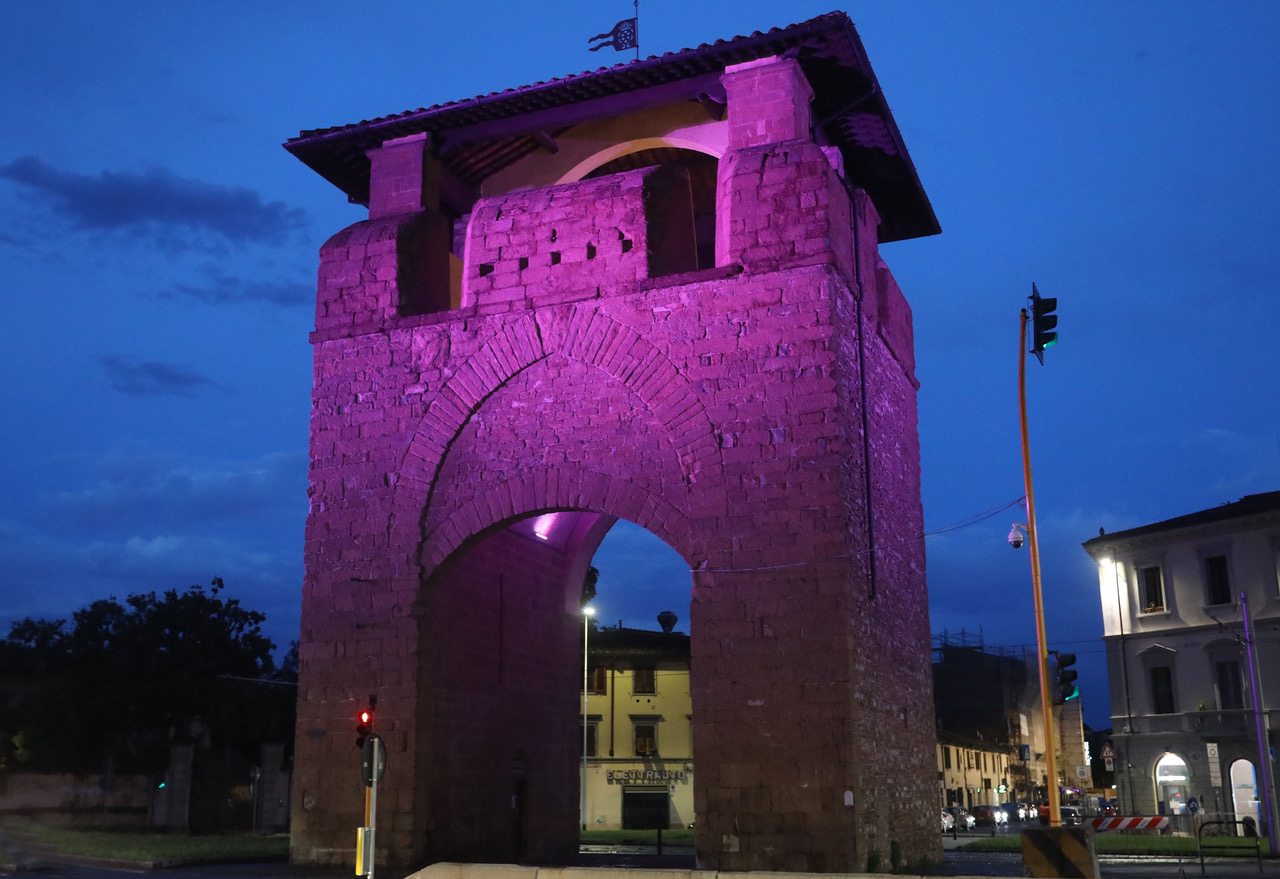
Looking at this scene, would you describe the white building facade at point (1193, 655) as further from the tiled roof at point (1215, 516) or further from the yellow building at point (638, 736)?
the yellow building at point (638, 736)

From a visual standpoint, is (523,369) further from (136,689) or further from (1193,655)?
(1193,655)

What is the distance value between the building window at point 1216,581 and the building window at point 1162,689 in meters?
2.19

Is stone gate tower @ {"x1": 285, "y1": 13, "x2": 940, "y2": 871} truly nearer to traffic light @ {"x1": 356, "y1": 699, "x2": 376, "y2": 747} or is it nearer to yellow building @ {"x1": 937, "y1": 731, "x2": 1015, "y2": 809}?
traffic light @ {"x1": 356, "y1": 699, "x2": 376, "y2": 747}

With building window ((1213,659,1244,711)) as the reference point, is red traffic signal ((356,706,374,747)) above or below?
below

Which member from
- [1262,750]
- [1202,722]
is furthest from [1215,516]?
[1262,750]

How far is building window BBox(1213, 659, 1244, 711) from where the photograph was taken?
30734 millimetres

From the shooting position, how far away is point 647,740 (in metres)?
36.6

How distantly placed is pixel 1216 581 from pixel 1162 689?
317 cm

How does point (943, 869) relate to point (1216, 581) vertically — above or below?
below

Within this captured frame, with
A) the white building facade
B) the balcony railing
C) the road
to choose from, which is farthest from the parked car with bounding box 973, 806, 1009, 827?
the road

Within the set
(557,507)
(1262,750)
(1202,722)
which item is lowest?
(1262,750)

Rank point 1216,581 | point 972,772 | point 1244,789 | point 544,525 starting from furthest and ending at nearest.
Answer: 1. point 972,772
2. point 1216,581
3. point 1244,789
4. point 544,525

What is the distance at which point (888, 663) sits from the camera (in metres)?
15.2

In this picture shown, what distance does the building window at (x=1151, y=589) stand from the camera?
33125 millimetres
